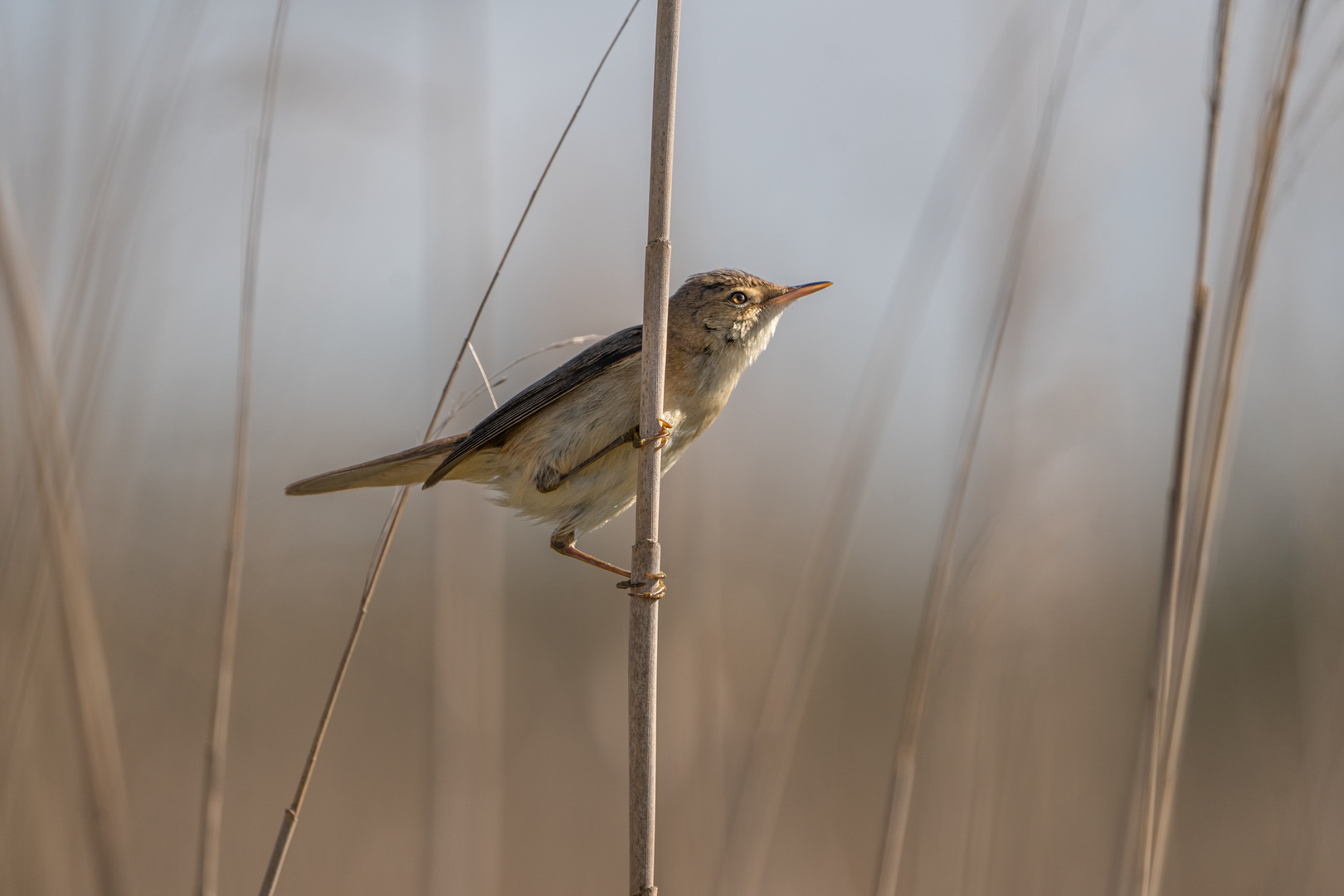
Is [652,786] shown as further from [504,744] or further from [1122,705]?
[1122,705]

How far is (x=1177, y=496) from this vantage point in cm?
182

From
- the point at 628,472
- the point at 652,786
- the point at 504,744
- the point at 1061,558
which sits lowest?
the point at 504,744

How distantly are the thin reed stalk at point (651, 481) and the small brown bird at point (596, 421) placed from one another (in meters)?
0.56

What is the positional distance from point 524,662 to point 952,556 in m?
4.11

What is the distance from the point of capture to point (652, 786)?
1.66 m

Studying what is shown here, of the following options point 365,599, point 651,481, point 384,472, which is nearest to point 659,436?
point 651,481

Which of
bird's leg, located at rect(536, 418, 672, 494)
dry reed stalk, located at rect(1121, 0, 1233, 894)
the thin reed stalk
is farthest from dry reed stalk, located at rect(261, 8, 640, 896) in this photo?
dry reed stalk, located at rect(1121, 0, 1233, 894)

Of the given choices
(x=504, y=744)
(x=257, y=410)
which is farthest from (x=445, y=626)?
(x=504, y=744)

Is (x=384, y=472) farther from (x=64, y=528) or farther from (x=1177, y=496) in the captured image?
(x=1177, y=496)

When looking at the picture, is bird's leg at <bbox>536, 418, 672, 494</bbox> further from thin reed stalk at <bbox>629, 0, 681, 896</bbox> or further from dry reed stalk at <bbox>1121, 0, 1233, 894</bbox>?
dry reed stalk at <bbox>1121, 0, 1233, 894</bbox>

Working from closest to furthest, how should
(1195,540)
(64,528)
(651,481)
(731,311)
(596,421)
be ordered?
(64,528)
(651,481)
(1195,540)
(596,421)
(731,311)

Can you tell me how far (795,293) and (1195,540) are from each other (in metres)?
1.31

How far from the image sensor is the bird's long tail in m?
2.57

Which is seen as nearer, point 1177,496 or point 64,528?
point 64,528
